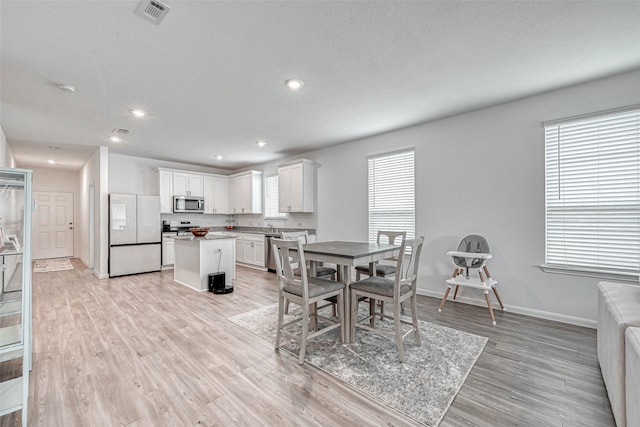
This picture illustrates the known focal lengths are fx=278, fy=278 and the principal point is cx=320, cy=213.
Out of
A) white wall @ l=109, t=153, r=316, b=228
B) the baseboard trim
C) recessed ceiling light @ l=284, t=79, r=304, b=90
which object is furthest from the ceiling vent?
the baseboard trim

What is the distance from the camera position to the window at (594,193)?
276 centimetres

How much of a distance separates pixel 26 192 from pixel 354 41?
251 cm

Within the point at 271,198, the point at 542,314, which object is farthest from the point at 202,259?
the point at 542,314

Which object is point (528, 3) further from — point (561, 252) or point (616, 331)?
point (561, 252)

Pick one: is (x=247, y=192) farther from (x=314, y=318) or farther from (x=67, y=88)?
(x=314, y=318)

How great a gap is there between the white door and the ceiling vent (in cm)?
877

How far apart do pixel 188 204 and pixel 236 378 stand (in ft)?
17.7

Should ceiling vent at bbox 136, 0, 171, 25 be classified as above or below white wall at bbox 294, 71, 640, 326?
above

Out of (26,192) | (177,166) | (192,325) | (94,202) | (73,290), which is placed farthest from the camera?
(177,166)

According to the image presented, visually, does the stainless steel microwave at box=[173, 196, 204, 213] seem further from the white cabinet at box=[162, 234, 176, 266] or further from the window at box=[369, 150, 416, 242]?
the window at box=[369, 150, 416, 242]

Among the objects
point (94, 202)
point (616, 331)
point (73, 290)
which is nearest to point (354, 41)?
point (616, 331)

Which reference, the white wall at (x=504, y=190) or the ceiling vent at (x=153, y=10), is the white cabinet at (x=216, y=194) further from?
the ceiling vent at (x=153, y=10)

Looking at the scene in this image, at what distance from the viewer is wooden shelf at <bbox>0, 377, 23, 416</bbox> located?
5.10ft

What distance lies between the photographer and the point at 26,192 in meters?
1.76
